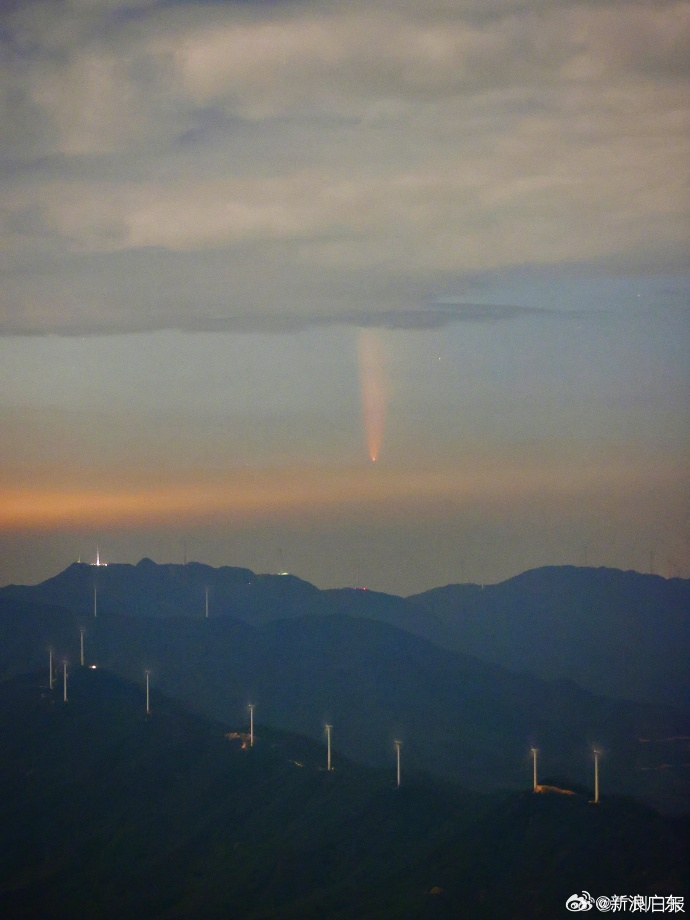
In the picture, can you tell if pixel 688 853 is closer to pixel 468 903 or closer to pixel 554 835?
pixel 554 835

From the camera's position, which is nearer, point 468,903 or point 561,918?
point 561,918

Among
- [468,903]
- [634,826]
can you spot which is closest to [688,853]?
[634,826]

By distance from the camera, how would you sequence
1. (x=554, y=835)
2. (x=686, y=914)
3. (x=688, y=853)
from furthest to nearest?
(x=554, y=835) → (x=688, y=853) → (x=686, y=914)

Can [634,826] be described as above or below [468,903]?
above

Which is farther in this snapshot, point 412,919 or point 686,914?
point 412,919

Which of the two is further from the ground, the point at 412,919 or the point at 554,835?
the point at 554,835

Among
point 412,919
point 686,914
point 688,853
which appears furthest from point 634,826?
point 412,919

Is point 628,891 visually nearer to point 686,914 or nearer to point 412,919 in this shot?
point 686,914

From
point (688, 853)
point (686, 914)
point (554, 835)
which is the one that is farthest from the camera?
point (554, 835)
